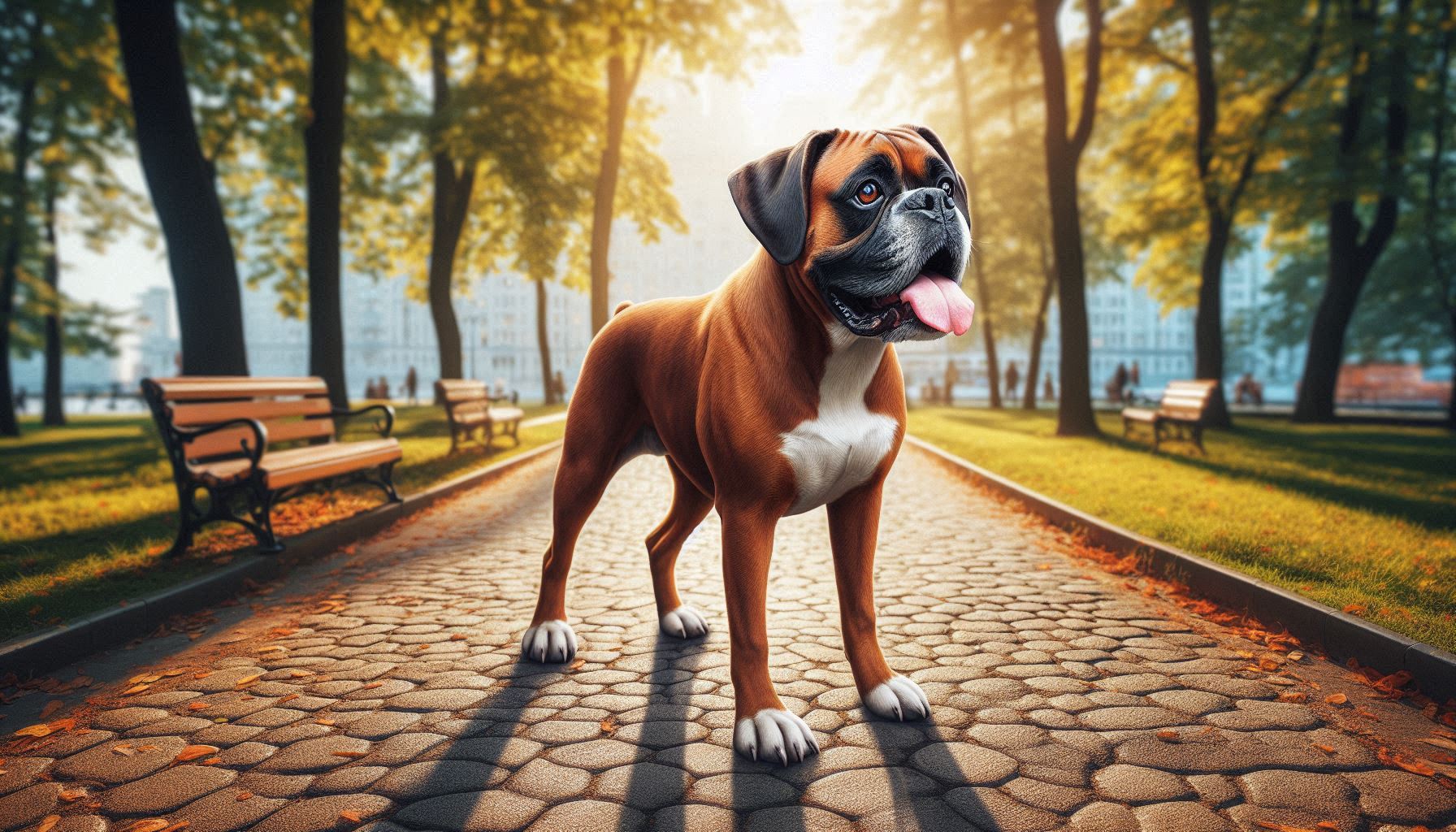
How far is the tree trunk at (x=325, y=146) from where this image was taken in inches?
480

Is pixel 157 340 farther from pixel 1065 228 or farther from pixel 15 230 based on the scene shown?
pixel 1065 228

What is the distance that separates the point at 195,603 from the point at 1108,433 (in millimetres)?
14516

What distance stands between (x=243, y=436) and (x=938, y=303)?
5.67 metres

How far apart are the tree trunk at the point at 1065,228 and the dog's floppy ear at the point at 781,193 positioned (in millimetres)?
12559

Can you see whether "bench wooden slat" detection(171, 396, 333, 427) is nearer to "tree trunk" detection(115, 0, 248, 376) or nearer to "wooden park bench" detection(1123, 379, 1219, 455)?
"tree trunk" detection(115, 0, 248, 376)

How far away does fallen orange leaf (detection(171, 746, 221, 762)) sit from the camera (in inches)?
107

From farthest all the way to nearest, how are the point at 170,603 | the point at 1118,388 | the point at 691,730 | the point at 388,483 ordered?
the point at 1118,388
the point at 388,483
the point at 170,603
the point at 691,730

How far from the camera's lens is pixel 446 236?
2009 centimetres

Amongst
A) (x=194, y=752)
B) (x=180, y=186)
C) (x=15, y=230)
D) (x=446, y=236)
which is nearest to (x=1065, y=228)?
(x=180, y=186)

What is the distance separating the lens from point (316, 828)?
7.42 ft

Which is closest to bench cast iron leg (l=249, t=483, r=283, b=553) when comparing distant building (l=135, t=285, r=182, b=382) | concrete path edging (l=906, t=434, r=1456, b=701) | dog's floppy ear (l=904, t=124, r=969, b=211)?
dog's floppy ear (l=904, t=124, r=969, b=211)

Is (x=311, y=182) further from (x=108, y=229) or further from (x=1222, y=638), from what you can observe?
(x=108, y=229)

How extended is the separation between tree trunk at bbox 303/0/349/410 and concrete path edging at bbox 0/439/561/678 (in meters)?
6.69

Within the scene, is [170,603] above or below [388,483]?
below
